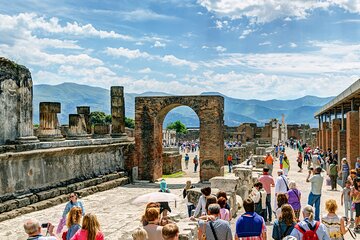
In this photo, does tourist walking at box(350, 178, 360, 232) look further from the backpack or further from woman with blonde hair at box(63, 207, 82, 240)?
woman with blonde hair at box(63, 207, 82, 240)

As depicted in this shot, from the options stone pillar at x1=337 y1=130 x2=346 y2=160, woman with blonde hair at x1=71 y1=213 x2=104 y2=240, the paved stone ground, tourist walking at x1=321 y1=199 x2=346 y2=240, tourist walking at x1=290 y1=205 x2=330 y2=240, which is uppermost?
stone pillar at x1=337 y1=130 x2=346 y2=160

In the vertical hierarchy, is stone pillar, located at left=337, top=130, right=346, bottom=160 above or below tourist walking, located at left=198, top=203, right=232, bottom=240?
above

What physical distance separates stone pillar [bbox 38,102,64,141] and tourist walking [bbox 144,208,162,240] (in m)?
11.9

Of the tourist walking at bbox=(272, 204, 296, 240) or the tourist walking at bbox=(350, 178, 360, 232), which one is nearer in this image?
the tourist walking at bbox=(272, 204, 296, 240)

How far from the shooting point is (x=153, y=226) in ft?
20.0

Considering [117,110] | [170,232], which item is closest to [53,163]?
[117,110]

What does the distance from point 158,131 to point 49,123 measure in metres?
6.51

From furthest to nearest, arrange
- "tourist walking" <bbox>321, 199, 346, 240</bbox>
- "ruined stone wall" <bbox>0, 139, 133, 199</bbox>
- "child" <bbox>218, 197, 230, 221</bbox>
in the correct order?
"ruined stone wall" <bbox>0, 139, 133, 199</bbox> → "tourist walking" <bbox>321, 199, 346, 240</bbox> → "child" <bbox>218, 197, 230, 221</bbox>

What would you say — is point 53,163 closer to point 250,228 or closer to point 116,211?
point 116,211

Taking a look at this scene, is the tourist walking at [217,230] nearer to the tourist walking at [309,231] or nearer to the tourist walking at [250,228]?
the tourist walking at [250,228]

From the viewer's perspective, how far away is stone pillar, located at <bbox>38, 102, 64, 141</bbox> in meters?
17.4

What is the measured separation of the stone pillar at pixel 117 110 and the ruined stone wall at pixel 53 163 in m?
1.55

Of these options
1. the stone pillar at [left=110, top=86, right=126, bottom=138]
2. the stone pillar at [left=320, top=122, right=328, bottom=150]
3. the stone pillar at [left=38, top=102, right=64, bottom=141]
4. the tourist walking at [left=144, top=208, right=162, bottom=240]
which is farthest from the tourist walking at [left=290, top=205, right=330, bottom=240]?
the stone pillar at [left=320, top=122, right=328, bottom=150]

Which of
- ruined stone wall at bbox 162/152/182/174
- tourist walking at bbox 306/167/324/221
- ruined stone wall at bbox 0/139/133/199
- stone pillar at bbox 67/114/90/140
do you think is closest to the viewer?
tourist walking at bbox 306/167/324/221
